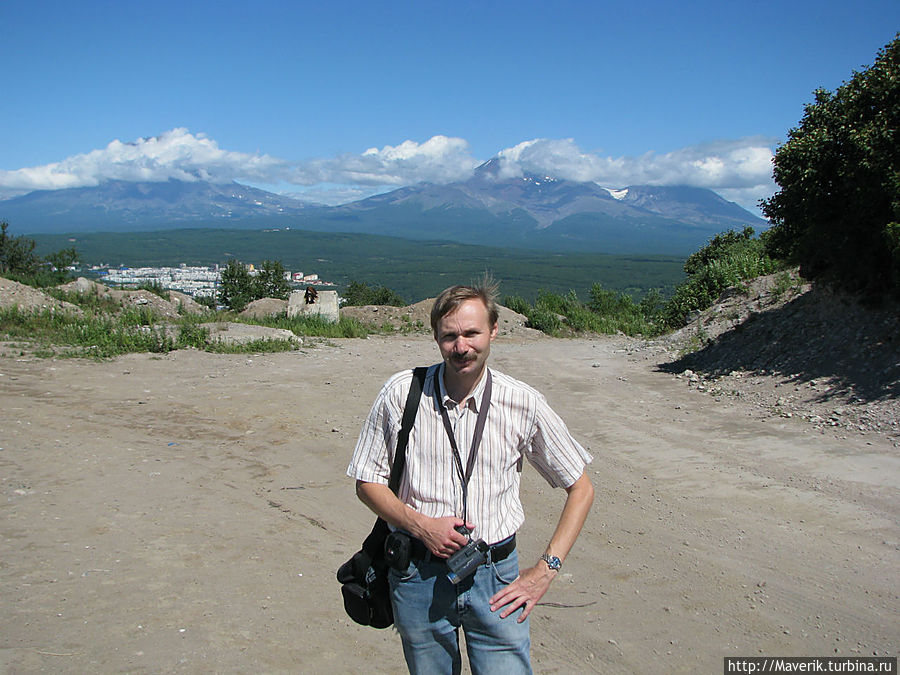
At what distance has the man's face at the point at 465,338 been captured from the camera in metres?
2.36

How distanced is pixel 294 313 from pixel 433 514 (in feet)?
59.3

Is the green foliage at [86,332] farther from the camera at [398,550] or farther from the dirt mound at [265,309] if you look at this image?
the camera at [398,550]

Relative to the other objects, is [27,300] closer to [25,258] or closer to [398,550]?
[398,550]

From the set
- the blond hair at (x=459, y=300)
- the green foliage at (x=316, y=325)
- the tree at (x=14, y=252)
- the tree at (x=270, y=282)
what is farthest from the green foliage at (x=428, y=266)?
the blond hair at (x=459, y=300)

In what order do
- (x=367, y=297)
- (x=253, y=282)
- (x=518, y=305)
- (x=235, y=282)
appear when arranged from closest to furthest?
(x=518, y=305)
(x=367, y=297)
(x=253, y=282)
(x=235, y=282)

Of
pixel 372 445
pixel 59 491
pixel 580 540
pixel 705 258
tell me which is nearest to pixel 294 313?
pixel 705 258

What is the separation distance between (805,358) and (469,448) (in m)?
9.17

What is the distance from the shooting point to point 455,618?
231 cm

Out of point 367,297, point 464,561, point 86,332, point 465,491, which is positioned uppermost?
point 465,491

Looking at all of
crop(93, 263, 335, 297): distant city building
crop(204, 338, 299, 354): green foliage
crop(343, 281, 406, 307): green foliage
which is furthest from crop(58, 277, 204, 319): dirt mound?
crop(343, 281, 406, 307): green foliage

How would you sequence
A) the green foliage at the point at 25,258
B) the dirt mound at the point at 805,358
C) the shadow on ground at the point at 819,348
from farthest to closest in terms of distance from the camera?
the green foliage at the point at 25,258
the shadow on ground at the point at 819,348
the dirt mound at the point at 805,358

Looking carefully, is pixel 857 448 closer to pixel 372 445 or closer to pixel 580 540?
pixel 580 540

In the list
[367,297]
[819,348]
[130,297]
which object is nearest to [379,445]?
[819,348]

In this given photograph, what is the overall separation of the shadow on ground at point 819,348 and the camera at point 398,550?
7.67 m
